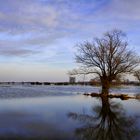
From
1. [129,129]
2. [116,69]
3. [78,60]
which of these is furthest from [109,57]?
[129,129]

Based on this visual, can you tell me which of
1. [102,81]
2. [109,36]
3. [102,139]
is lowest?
[102,139]

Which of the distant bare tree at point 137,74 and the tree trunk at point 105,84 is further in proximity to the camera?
the distant bare tree at point 137,74

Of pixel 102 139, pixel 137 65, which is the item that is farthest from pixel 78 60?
pixel 102 139

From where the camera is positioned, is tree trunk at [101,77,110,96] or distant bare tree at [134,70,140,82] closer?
tree trunk at [101,77,110,96]

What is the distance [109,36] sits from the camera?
44.2 metres

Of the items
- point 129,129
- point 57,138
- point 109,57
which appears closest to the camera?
point 57,138

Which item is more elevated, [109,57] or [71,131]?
[109,57]

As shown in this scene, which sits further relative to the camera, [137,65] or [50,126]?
[137,65]

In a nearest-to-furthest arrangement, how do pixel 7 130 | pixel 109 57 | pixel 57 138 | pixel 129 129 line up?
pixel 57 138, pixel 7 130, pixel 129 129, pixel 109 57

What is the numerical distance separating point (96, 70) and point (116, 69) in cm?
309

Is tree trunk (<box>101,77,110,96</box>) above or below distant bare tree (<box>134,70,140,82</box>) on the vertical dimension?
below

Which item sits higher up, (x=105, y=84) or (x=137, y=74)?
(x=137, y=74)

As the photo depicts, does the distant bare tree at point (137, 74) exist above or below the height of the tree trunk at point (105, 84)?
above

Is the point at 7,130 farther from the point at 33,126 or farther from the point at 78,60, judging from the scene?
the point at 78,60
